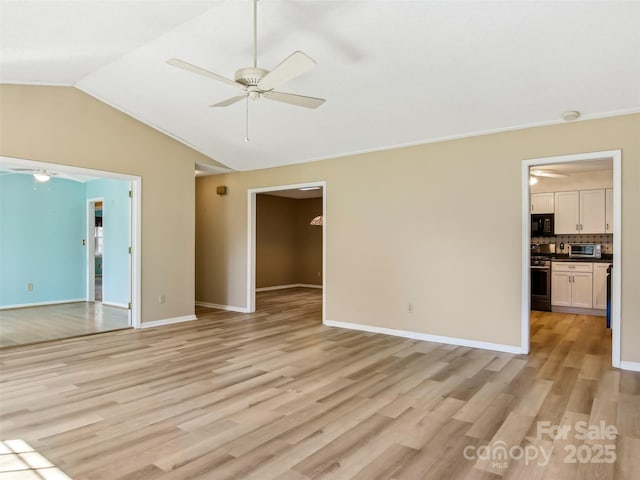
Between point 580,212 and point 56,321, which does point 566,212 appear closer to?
point 580,212

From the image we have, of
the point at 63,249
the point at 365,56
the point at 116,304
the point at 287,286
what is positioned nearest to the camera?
the point at 365,56

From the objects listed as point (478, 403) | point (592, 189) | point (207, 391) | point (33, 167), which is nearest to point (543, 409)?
point (478, 403)

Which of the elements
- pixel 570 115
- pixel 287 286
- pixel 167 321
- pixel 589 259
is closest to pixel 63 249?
pixel 167 321

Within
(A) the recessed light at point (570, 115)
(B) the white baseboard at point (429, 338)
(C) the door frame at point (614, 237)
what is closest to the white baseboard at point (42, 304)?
(B) the white baseboard at point (429, 338)

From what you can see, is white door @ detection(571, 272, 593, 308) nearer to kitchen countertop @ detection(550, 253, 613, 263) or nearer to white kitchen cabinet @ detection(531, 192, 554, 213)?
kitchen countertop @ detection(550, 253, 613, 263)

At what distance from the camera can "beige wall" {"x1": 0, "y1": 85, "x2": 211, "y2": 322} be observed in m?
4.72

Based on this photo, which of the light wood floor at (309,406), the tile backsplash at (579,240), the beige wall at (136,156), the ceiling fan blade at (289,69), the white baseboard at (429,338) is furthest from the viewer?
the tile backsplash at (579,240)

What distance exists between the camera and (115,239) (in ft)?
25.3

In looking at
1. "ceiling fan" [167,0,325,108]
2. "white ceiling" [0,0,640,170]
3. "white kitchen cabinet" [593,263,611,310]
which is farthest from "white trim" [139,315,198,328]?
"white kitchen cabinet" [593,263,611,310]

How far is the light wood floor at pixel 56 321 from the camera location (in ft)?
17.2

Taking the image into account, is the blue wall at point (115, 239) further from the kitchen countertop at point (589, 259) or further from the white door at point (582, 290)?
the white door at point (582, 290)

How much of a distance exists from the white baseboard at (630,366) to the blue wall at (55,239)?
24.2ft

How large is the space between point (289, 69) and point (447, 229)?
3083 mm

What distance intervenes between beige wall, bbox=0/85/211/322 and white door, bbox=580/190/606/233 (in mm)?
6586
